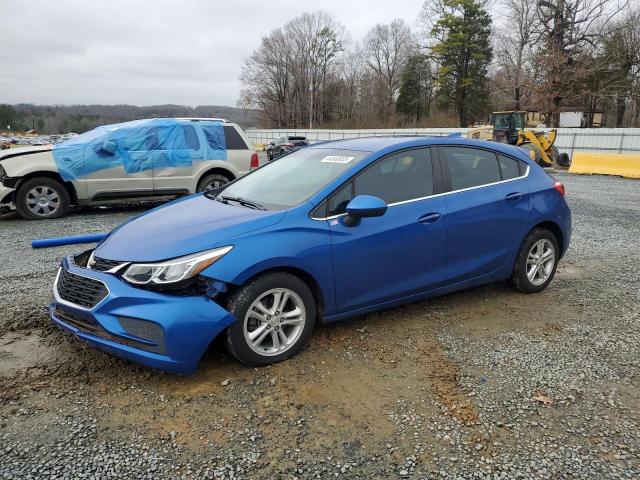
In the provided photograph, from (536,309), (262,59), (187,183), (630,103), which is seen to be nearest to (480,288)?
(536,309)

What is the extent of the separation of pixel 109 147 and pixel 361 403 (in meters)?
7.76

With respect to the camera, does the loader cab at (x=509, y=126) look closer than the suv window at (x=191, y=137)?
No

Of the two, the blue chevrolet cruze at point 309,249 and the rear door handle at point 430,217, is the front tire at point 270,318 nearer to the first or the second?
the blue chevrolet cruze at point 309,249

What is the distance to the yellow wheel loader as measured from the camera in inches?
828

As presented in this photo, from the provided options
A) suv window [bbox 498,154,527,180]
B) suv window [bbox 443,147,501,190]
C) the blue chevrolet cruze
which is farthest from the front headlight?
suv window [bbox 498,154,527,180]

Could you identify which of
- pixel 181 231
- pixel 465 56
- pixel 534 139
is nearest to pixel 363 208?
pixel 181 231

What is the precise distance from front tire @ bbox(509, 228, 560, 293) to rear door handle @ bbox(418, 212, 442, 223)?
1.24 meters

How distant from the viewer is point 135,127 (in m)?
9.30

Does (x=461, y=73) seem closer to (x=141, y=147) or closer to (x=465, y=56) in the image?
(x=465, y=56)

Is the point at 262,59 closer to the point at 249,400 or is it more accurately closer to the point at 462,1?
the point at 462,1

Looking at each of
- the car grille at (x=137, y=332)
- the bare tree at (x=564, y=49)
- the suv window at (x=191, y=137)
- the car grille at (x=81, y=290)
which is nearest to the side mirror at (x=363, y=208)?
the car grille at (x=137, y=332)

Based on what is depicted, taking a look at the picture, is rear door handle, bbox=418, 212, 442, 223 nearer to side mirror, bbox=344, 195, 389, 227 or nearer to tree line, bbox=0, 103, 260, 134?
side mirror, bbox=344, 195, 389, 227

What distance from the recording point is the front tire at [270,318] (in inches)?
126

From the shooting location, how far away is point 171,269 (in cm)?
307
